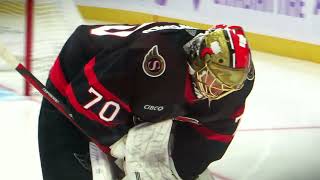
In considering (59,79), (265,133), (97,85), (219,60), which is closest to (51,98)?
(59,79)

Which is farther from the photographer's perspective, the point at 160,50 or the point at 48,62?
the point at 48,62

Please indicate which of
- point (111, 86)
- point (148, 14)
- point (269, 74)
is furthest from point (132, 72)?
point (148, 14)

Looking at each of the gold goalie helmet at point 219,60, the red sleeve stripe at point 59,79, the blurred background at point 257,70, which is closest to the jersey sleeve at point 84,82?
the red sleeve stripe at point 59,79

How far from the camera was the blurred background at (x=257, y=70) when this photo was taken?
6.36 feet

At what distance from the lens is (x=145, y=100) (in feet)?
3.94

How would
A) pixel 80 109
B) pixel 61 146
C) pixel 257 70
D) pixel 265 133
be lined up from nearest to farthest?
pixel 80 109
pixel 61 146
pixel 265 133
pixel 257 70

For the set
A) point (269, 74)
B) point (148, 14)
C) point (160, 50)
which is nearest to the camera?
point (160, 50)

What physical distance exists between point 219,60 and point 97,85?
0.26 metres

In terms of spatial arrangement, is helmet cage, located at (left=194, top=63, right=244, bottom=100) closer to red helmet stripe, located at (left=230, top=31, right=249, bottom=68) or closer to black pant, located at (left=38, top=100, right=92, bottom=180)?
red helmet stripe, located at (left=230, top=31, right=249, bottom=68)

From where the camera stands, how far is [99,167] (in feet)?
4.31

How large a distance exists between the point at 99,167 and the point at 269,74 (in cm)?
185

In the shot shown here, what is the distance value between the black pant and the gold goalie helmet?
1.18ft

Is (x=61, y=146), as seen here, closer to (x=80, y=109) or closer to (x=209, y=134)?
(x=80, y=109)

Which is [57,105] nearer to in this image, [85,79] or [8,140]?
A: [85,79]
